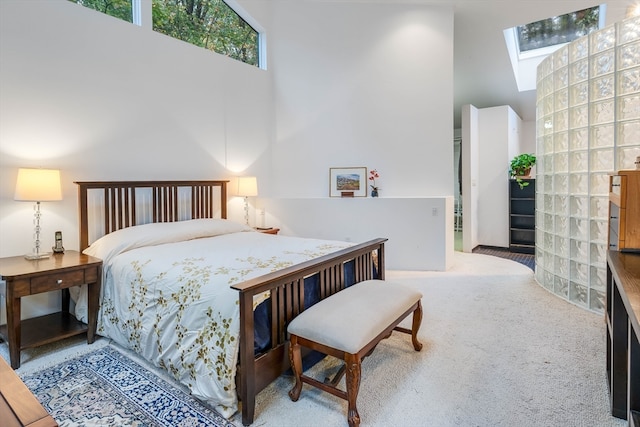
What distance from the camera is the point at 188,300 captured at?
2096 mm

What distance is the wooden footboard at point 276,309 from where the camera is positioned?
1771mm

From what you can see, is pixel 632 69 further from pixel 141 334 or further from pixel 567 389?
pixel 141 334

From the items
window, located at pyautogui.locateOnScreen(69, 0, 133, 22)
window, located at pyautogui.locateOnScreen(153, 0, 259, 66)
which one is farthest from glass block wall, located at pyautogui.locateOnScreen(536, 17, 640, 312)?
window, located at pyautogui.locateOnScreen(69, 0, 133, 22)

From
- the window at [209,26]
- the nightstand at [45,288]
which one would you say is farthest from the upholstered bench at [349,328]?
the window at [209,26]

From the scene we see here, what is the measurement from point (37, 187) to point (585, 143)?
4.49 m

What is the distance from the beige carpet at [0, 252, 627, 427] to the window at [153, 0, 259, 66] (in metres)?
3.43

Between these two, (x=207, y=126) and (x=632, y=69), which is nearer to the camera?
(x=632, y=69)

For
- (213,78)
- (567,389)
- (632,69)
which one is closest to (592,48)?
(632,69)

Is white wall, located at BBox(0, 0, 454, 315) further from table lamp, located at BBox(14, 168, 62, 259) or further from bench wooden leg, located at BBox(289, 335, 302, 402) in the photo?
bench wooden leg, located at BBox(289, 335, 302, 402)

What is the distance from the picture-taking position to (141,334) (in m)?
2.41

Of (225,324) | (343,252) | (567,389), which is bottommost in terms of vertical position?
(567,389)

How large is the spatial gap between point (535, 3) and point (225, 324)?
17.3ft

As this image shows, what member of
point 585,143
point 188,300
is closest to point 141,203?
point 188,300

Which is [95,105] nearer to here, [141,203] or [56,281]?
[141,203]
